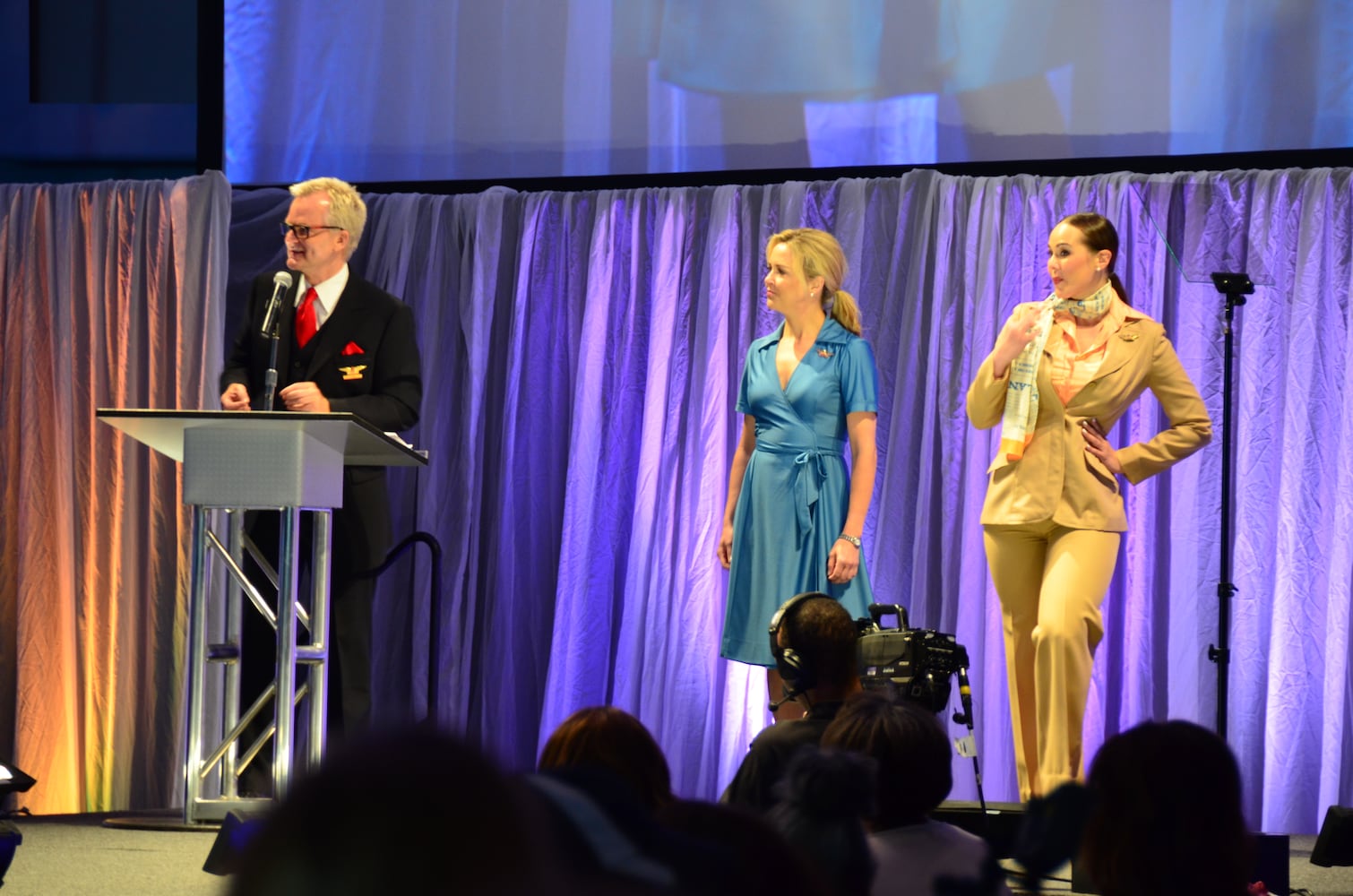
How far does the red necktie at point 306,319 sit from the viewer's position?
4.27 metres

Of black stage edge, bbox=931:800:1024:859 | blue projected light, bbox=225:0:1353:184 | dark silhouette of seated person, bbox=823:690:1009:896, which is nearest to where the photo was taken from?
dark silhouette of seated person, bbox=823:690:1009:896

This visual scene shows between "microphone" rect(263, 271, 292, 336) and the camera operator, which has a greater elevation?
"microphone" rect(263, 271, 292, 336)

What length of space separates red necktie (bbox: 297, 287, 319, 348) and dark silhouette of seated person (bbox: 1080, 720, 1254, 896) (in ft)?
10.4

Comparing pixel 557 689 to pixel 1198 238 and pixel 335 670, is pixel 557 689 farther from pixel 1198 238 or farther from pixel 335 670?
pixel 1198 238

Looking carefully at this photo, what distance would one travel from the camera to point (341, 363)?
421 cm

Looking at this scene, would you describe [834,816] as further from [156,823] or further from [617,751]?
[156,823]

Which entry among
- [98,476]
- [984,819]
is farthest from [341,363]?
[984,819]

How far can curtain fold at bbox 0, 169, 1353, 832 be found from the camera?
471cm

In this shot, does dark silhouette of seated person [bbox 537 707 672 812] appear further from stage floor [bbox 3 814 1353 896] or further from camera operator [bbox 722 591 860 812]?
stage floor [bbox 3 814 1353 896]

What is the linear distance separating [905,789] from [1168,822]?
1.64 feet

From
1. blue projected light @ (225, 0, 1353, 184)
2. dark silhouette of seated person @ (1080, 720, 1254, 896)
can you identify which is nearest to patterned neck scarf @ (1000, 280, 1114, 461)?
blue projected light @ (225, 0, 1353, 184)

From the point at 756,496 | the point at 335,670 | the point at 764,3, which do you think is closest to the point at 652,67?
the point at 764,3

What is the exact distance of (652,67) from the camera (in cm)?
547

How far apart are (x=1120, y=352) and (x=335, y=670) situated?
2.12 metres
